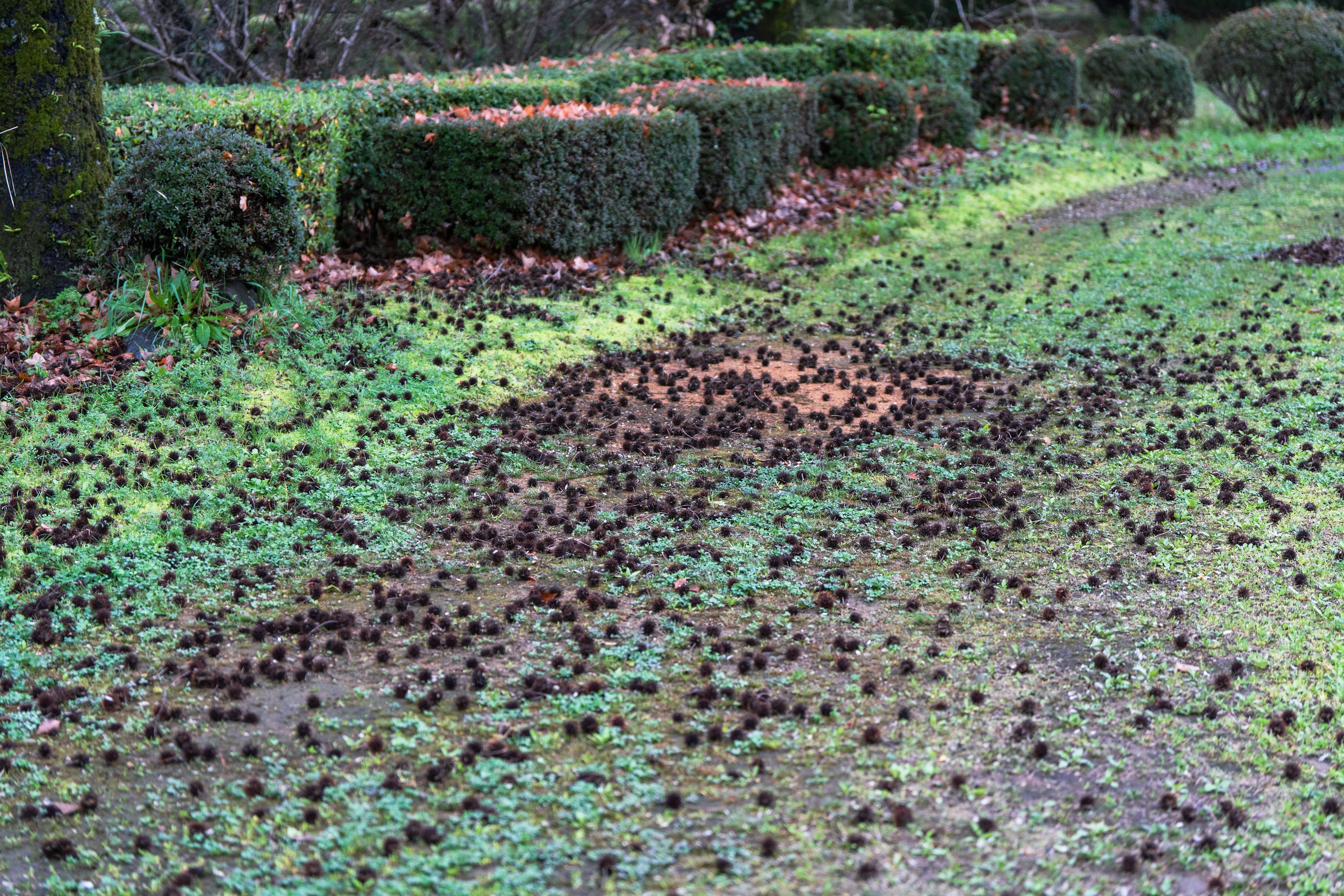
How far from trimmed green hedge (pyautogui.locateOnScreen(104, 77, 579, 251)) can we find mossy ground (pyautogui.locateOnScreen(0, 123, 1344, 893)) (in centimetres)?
119

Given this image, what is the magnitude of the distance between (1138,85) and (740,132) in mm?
8732

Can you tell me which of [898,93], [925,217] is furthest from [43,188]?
[898,93]

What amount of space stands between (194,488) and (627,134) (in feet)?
16.2

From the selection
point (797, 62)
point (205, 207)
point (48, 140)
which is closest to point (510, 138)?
point (205, 207)

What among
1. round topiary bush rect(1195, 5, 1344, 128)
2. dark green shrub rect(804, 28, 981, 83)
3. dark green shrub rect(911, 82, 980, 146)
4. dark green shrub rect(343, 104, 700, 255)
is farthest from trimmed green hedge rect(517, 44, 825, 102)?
round topiary bush rect(1195, 5, 1344, 128)

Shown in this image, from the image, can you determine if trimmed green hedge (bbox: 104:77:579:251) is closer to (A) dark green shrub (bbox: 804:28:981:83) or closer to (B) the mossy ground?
(B) the mossy ground

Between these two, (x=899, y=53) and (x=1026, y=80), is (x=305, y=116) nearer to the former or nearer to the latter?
(x=899, y=53)

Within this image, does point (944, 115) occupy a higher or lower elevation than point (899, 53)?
lower

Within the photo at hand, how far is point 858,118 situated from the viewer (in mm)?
12602

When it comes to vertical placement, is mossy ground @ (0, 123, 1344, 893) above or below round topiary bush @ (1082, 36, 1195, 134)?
below

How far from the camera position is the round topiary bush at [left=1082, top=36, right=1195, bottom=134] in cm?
1641

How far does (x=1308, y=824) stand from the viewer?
3250mm

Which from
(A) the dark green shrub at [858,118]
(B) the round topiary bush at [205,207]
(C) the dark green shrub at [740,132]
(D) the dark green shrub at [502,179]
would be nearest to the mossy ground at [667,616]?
(B) the round topiary bush at [205,207]

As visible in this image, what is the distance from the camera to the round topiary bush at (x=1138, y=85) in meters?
16.4
